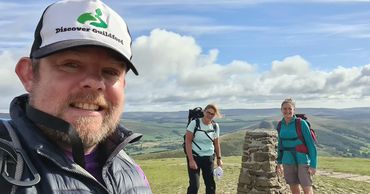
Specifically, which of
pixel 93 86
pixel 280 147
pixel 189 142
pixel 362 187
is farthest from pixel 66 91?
pixel 362 187

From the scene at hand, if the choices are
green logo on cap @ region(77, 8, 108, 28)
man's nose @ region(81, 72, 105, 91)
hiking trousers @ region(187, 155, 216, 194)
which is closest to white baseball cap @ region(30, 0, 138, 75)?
green logo on cap @ region(77, 8, 108, 28)

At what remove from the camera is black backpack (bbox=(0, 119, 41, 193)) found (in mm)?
1589

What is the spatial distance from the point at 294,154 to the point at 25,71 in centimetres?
858

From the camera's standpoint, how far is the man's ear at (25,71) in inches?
82.6

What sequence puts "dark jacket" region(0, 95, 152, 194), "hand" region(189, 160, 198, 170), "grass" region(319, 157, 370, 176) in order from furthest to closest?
1. "grass" region(319, 157, 370, 176)
2. "hand" region(189, 160, 198, 170)
3. "dark jacket" region(0, 95, 152, 194)

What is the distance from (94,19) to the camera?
2.02 m

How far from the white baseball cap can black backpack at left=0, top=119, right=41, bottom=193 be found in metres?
0.49

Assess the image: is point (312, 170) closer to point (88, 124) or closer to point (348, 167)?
point (88, 124)

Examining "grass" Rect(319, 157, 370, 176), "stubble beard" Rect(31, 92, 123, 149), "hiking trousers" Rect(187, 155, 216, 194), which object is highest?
"stubble beard" Rect(31, 92, 123, 149)

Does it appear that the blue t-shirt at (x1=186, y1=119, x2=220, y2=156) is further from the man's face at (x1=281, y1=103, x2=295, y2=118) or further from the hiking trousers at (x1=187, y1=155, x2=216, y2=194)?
the man's face at (x1=281, y1=103, x2=295, y2=118)

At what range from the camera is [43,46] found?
196 centimetres

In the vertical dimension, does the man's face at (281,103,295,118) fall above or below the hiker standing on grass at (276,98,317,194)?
above

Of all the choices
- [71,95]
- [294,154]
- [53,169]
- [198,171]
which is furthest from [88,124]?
[294,154]

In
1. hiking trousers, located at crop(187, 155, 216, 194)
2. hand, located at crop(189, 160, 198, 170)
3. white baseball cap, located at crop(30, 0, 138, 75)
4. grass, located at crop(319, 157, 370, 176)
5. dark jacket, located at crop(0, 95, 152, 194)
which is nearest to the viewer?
dark jacket, located at crop(0, 95, 152, 194)
